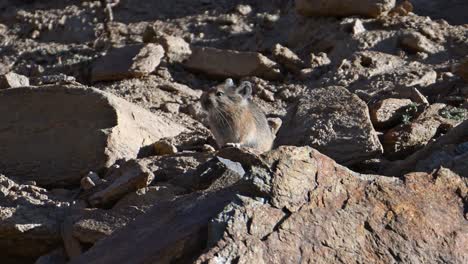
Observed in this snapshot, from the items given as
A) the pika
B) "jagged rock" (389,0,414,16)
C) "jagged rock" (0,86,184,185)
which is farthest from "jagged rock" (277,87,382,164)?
"jagged rock" (389,0,414,16)

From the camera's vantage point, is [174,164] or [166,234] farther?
[174,164]

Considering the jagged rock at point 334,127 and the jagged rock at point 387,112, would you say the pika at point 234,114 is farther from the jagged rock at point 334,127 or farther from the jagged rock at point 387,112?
the jagged rock at point 387,112

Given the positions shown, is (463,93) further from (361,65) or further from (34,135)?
(34,135)

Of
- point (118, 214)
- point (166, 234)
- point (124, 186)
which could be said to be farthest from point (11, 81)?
point (166, 234)

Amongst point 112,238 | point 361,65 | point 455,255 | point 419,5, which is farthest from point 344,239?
point 419,5

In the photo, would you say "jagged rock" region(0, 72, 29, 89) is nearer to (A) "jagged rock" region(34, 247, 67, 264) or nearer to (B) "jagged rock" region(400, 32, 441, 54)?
(A) "jagged rock" region(34, 247, 67, 264)

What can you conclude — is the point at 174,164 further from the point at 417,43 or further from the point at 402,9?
the point at 402,9

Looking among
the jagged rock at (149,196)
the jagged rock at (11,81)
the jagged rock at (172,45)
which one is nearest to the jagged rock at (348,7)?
the jagged rock at (172,45)
